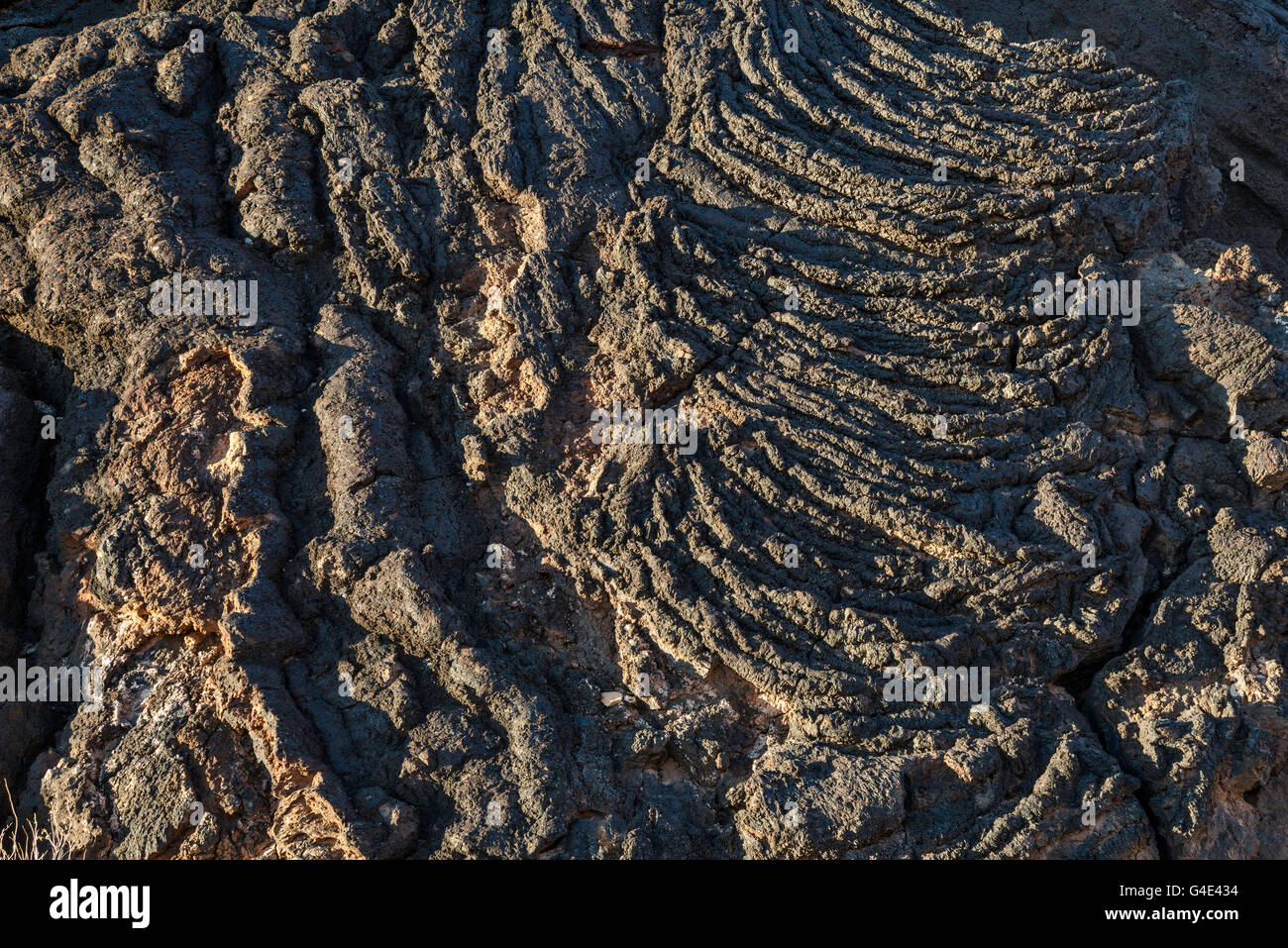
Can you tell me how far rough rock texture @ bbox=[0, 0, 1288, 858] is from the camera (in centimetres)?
592

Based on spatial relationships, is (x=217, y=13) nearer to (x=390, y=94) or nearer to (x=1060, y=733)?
(x=390, y=94)

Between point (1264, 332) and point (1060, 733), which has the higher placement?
point (1264, 332)

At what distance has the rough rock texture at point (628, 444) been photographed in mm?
5918

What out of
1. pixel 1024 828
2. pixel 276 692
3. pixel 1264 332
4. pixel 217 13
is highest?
pixel 217 13

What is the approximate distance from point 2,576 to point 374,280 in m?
2.96

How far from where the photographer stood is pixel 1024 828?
18.6 feet

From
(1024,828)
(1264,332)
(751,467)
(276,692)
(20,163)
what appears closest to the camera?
(1024,828)

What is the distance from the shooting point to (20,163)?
768 centimetres

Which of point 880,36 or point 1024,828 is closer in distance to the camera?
point 1024,828

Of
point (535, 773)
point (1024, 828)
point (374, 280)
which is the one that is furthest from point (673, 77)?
point (1024, 828)

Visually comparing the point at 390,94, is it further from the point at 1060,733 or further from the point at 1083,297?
the point at 1060,733

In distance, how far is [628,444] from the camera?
680 centimetres

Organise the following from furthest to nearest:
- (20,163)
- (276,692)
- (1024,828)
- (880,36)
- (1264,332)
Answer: (880,36) → (20,163) → (1264,332) → (276,692) → (1024,828)

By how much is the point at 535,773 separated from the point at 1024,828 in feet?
8.45
